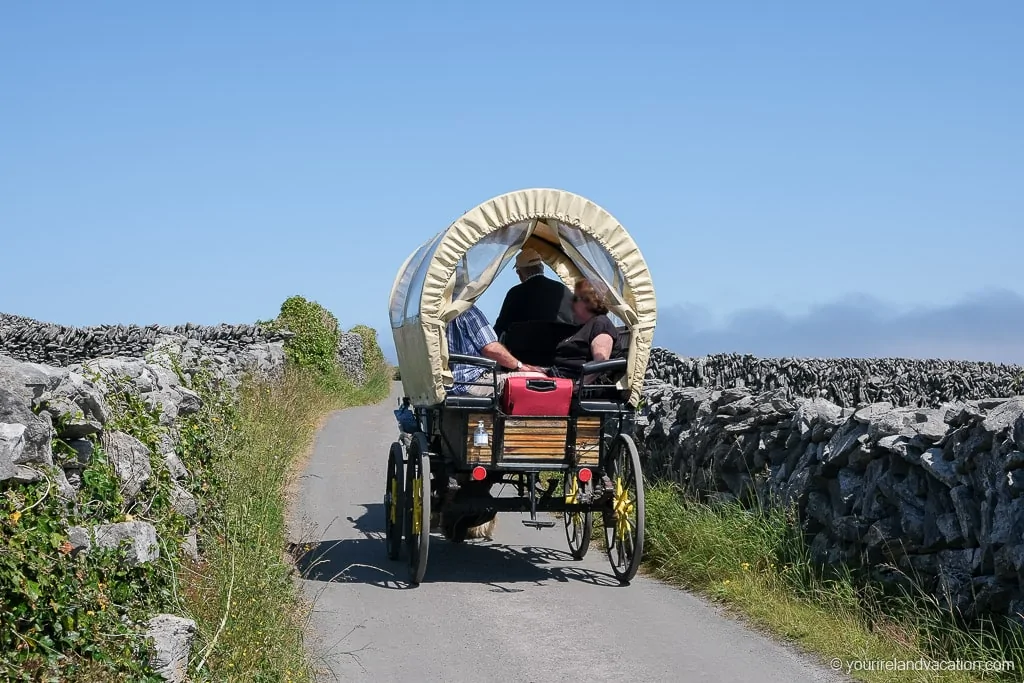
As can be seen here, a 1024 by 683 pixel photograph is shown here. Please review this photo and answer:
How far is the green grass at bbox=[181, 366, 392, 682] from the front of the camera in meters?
6.50

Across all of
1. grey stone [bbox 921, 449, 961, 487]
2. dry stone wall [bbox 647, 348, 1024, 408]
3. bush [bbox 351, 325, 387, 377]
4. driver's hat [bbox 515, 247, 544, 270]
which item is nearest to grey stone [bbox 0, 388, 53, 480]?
grey stone [bbox 921, 449, 961, 487]

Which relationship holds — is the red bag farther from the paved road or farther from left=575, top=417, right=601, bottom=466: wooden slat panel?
the paved road

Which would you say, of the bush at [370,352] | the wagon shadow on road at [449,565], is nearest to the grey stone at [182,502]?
the wagon shadow on road at [449,565]

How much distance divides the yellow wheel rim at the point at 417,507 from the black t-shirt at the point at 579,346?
5.22ft

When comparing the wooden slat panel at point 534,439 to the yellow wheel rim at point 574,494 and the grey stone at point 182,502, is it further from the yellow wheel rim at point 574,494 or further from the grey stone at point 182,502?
the grey stone at point 182,502

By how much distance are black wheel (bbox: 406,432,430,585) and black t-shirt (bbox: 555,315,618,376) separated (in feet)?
4.53

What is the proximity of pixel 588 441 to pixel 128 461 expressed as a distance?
3.77 m

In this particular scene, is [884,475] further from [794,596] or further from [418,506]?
[418,506]

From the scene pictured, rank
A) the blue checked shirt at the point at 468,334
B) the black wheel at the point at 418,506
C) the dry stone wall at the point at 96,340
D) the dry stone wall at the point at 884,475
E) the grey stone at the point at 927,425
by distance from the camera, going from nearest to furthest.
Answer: the dry stone wall at the point at 884,475 < the grey stone at the point at 927,425 < the black wheel at the point at 418,506 < the blue checked shirt at the point at 468,334 < the dry stone wall at the point at 96,340

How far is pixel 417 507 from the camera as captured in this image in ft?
31.2

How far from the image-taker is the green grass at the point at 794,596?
7.05 meters

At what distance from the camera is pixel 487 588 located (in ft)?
31.4

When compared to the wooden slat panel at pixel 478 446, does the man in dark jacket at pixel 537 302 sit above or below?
above

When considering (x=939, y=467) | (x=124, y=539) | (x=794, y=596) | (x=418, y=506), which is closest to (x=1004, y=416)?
(x=939, y=467)
